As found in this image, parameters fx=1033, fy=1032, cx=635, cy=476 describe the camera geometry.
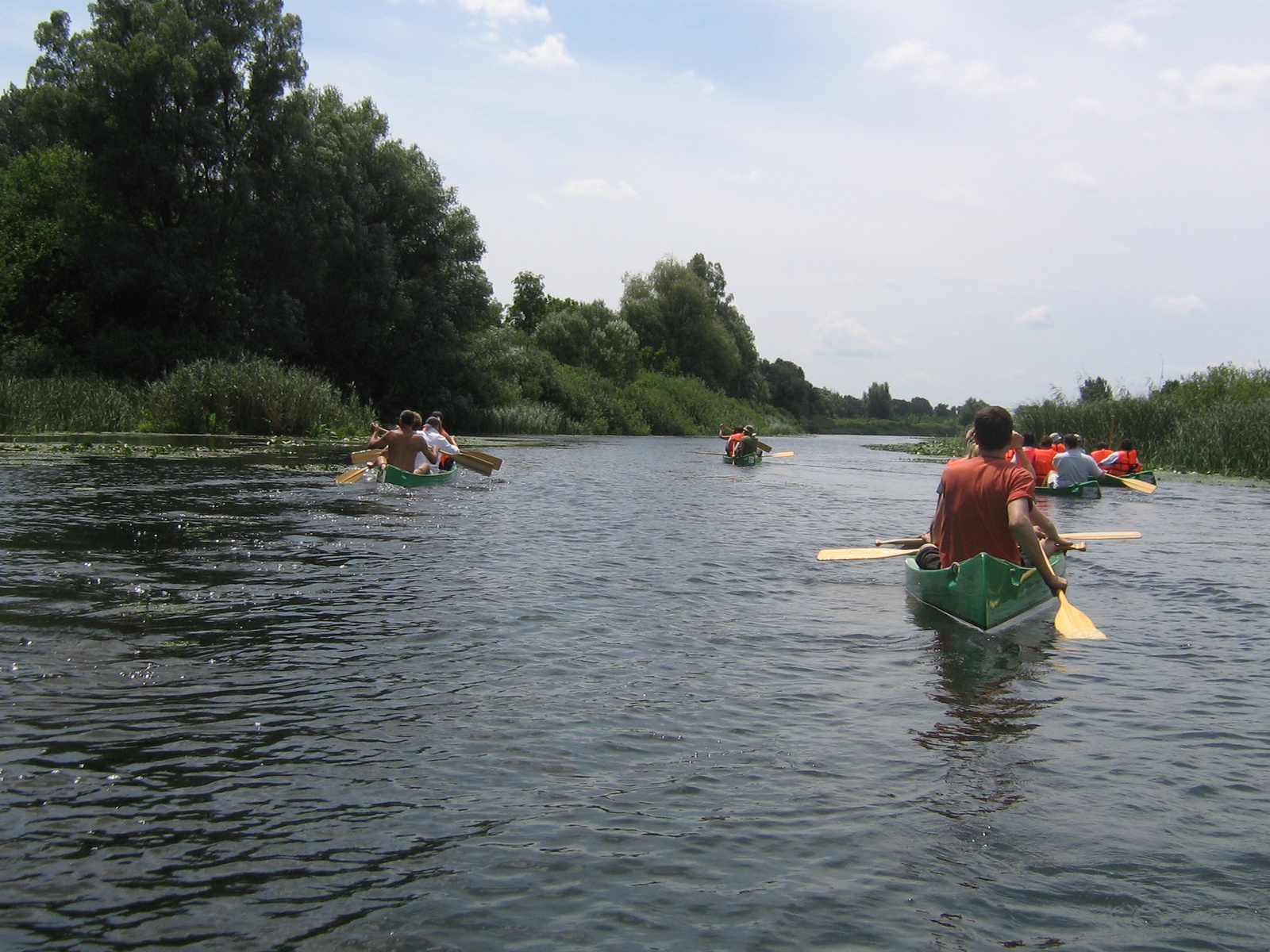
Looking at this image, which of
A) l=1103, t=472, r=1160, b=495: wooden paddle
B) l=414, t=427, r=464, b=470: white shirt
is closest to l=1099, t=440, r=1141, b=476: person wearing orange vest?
l=1103, t=472, r=1160, b=495: wooden paddle

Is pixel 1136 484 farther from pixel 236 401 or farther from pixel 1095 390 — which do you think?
pixel 236 401

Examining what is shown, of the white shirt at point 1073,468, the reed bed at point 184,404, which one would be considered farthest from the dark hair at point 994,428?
the reed bed at point 184,404

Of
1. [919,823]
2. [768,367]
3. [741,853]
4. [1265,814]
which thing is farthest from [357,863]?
[768,367]

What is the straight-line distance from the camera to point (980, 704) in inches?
230

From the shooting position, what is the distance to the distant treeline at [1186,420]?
25.7 metres

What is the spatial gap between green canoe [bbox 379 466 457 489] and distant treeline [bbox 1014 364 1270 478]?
62.3 ft

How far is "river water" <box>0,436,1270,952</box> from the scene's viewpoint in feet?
11.1

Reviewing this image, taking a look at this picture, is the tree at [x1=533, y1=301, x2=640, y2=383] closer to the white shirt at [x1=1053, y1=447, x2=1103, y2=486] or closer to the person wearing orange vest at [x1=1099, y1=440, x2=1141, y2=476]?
the person wearing orange vest at [x1=1099, y1=440, x2=1141, y2=476]

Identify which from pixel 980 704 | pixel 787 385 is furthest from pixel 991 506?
A: pixel 787 385

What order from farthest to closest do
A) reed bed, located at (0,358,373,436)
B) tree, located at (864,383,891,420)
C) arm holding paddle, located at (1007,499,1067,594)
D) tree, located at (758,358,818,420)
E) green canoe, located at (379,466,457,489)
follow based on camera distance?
tree, located at (864,383,891,420) → tree, located at (758,358,818,420) → reed bed, located at (0,358,373,436) → green canoe, located at (379,466,457,489) → arm holding paddle, located at (1007,499,1067,594)

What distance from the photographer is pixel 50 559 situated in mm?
9031

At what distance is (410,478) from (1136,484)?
14.0 metres

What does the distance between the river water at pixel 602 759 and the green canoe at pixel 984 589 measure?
0.65 ft

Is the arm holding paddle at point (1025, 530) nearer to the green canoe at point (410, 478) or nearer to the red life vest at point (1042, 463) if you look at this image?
the green canoe at point (410, 478)
